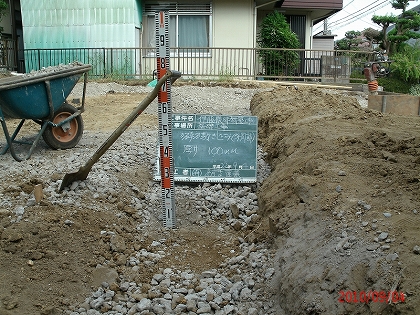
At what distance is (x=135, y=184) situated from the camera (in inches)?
253

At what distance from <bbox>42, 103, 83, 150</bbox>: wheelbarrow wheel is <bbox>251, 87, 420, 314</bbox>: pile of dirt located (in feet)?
10.0

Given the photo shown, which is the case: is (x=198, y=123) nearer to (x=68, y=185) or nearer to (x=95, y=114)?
(x=68, y=185)

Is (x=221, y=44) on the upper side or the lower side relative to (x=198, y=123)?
upper

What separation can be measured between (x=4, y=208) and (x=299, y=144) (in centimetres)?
350

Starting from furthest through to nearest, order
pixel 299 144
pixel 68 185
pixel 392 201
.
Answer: pixel 299 144 → pixel 68 185 → pixel 392 201

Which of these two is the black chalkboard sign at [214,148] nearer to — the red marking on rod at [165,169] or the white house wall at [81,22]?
the red marking on rod at [165,169]

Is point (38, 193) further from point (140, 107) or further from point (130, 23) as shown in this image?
point (130, 23)

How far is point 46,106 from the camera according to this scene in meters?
7.12

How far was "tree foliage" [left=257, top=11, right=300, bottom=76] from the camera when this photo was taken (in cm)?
1906

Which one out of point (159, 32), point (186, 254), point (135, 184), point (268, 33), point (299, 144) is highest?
point (268, 33)

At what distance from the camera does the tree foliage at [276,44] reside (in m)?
19.1

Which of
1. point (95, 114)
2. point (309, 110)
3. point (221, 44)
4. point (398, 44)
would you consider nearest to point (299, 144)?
point (309, 110)
